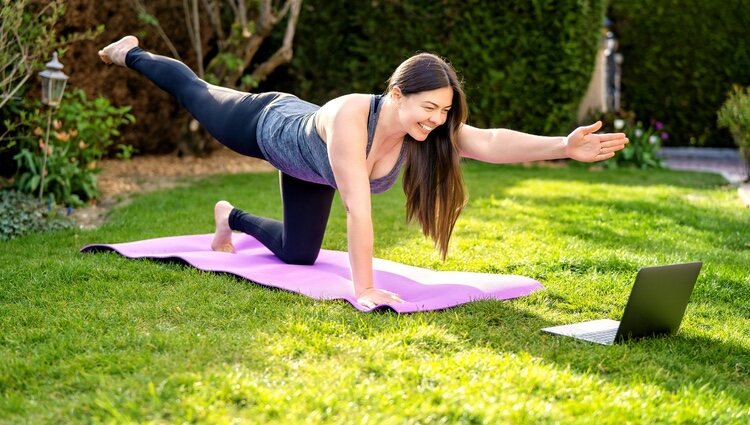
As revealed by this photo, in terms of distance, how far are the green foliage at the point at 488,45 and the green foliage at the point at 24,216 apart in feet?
14.8

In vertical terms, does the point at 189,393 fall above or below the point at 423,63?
below

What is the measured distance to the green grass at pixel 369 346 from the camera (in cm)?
238

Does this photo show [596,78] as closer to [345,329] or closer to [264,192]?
[264,192]

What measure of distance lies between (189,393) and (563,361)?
46.8 inches

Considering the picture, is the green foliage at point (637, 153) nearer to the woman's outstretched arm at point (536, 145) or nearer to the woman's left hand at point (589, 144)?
the woman's outstretched arm at point (536, 145)

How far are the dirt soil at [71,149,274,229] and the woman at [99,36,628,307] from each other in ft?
6.31

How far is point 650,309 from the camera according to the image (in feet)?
9.93

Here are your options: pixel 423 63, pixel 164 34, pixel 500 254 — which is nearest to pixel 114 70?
pixel 164 34

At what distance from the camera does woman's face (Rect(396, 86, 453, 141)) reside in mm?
3326

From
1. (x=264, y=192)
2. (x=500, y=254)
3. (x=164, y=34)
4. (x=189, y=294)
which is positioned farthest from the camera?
(x=164, y=34)

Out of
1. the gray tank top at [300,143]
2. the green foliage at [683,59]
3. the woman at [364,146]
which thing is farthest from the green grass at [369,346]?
the green foliage at [683,59]

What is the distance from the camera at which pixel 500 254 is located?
4613 millimetres

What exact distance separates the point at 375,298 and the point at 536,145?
Answer: 34.7 inches

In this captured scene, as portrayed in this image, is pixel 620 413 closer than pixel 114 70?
Yes
